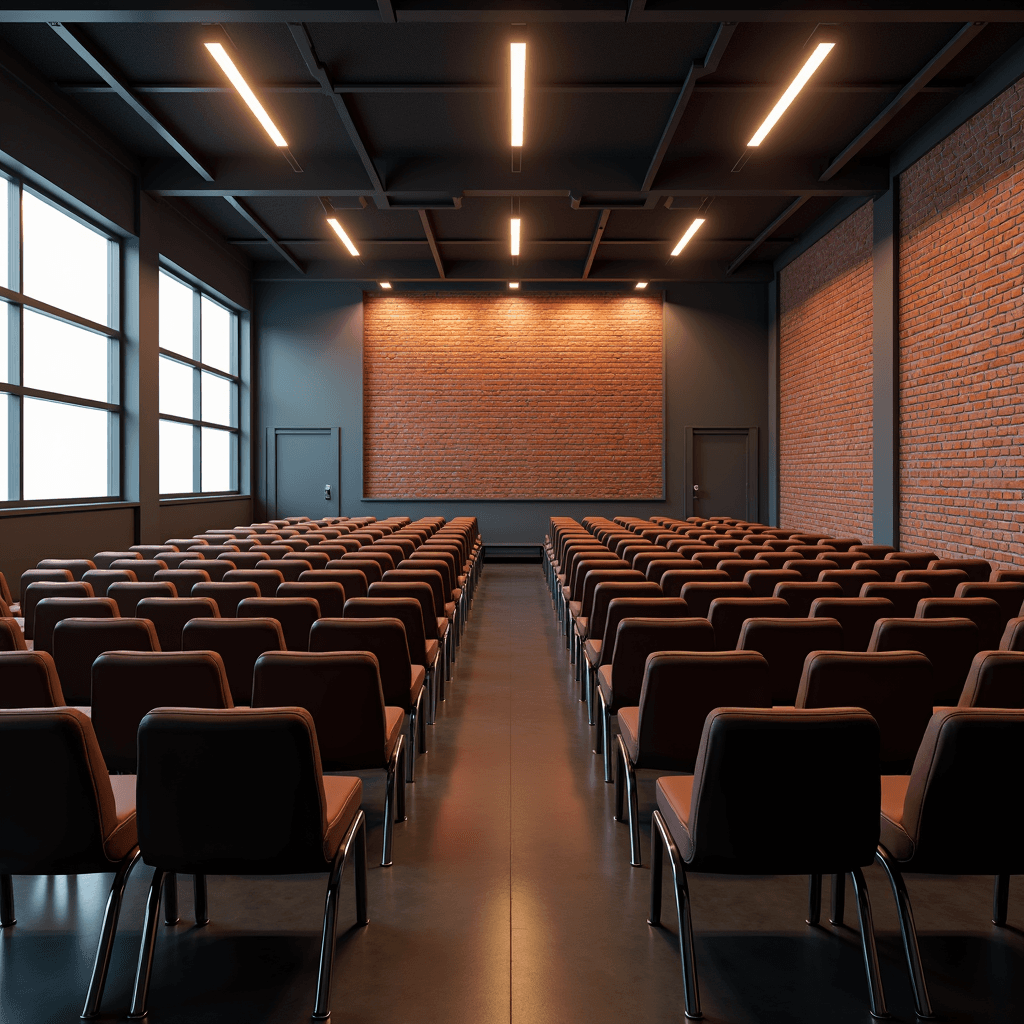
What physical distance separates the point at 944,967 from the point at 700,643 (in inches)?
58.7

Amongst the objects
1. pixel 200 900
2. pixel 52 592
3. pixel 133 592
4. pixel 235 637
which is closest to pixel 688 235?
pixel 133 592

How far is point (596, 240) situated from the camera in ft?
43.3

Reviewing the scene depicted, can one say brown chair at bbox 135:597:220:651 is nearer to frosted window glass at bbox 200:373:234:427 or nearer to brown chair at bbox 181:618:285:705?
brown chair at bbox 181:618:285:705

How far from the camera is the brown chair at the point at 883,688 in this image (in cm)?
268

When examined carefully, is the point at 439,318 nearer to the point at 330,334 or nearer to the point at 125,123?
the point at 330,334

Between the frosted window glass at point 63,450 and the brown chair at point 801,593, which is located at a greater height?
the frosted window glass at point 63,450

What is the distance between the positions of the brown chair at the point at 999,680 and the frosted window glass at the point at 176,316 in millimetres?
12113

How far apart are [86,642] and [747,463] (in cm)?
1410

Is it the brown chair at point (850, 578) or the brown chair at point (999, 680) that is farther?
the brown chair at point (850, 578)

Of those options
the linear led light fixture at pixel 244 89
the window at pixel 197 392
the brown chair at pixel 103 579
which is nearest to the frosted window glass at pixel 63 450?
the window at pixel 197 392

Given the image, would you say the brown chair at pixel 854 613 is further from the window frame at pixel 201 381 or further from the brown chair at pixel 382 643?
the window frame at pixel 201 381

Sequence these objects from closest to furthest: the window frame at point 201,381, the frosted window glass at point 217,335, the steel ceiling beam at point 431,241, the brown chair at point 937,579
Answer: the brown chair at point 937,579 < the steel ceiling beam at point 431,241 < the window frame at point 201,381 < the frosted window glass at point 217,335

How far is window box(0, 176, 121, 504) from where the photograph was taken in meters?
8.48

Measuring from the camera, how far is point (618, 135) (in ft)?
31.7
